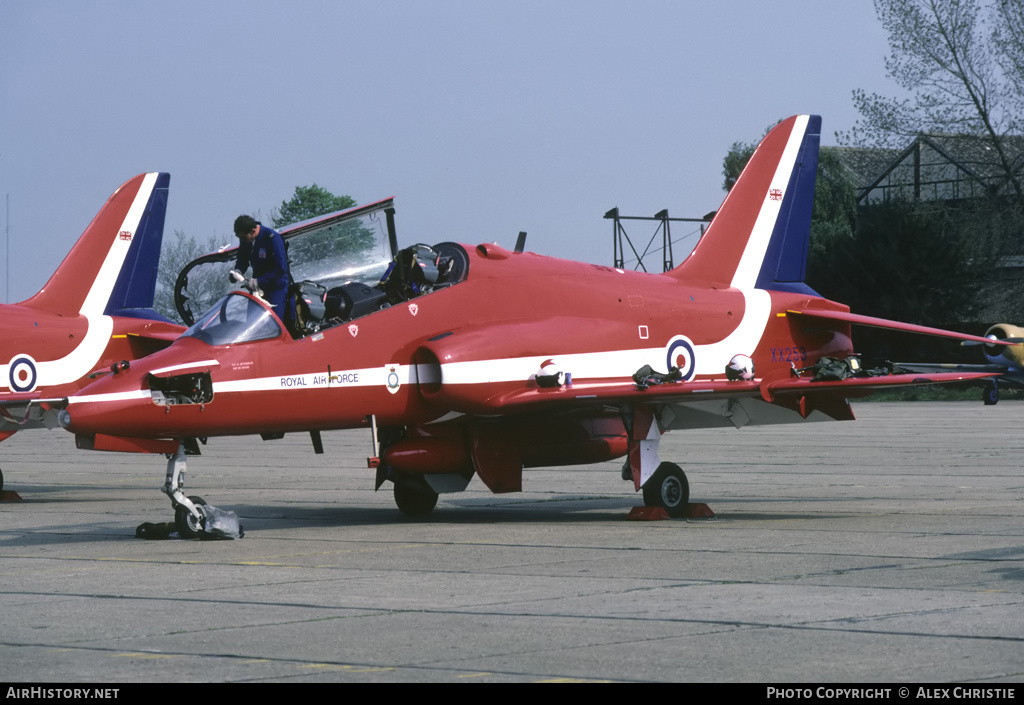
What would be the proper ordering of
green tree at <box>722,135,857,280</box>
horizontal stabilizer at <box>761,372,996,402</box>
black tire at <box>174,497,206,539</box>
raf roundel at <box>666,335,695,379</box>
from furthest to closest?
green tree at <box>722,135,857,280</box>
raf roundel at <box>666,335,695,379</box>
horizontal stabilizer at <box>761,372,996,402</box>
black tire at <box>174,497,206,539</box>

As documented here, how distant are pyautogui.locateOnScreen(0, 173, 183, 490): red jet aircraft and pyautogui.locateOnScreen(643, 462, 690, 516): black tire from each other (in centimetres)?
789

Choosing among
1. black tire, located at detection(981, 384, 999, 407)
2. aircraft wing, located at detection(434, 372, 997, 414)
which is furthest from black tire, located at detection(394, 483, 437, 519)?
black tire, located at detection(981, 384, 999, 407)

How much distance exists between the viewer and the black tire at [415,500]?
48.2 feet

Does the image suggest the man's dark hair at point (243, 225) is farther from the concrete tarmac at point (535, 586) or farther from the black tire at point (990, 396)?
the black tire at point (990, 396)

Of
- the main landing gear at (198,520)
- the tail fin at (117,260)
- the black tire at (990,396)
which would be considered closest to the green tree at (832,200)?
the black tire at (990,396)

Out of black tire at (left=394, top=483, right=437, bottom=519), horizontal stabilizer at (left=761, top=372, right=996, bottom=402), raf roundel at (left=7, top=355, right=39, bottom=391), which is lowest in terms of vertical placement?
black tire at (left=394, top=483, right=437, bottom=519)

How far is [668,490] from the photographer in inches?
558

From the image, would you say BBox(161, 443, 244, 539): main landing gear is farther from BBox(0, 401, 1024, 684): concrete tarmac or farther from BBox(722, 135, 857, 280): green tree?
BBox(722, 135, 857, 280): green tree

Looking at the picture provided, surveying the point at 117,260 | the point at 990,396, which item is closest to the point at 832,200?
the point at 990,396

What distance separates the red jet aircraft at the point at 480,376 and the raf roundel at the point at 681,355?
2 centimetres

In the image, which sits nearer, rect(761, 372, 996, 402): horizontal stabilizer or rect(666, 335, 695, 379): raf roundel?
rect(761, 372, 996, 402): horizontal stabilizer

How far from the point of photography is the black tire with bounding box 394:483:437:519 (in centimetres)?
1470

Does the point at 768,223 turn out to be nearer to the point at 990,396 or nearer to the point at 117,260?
the point at 117,260

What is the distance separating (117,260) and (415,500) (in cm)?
817
